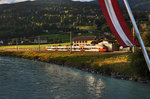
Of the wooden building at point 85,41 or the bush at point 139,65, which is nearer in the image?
the bush at point 139,65

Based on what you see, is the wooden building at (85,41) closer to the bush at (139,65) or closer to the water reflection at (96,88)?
the bush at (139,65)

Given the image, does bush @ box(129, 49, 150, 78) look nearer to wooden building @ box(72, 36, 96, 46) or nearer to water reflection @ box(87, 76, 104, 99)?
water reflection @ box(87, 76, 104, 99)

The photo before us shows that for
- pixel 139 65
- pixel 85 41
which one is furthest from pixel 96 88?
pixel 85 41

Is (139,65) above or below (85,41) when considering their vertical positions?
below

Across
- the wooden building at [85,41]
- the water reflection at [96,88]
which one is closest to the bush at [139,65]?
the water reflection at [96,88]

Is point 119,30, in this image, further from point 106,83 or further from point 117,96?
point 106,83

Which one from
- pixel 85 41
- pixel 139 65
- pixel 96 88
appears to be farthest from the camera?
pixel 85 41

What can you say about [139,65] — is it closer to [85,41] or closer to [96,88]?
[96,88]

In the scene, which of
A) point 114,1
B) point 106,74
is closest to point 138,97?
point 114,1

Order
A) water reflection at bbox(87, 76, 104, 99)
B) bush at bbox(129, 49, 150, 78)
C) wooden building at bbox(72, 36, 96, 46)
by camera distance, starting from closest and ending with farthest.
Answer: water reflection at bbox(87, 76, 104, 99) < bush at bbox(129, 49, 150, 78) < wooden building at bbox(72, 36, 96, 46)

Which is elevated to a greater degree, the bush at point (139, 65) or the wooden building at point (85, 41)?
the wooden building at point (85, 41)

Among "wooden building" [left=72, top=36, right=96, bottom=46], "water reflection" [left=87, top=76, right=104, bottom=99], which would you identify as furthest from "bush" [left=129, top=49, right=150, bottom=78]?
"wooden building" [left=72, top=36, right=96, bottom=46]

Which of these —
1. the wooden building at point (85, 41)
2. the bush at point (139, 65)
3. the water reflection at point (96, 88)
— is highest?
the wooden building at point (85, 41)
